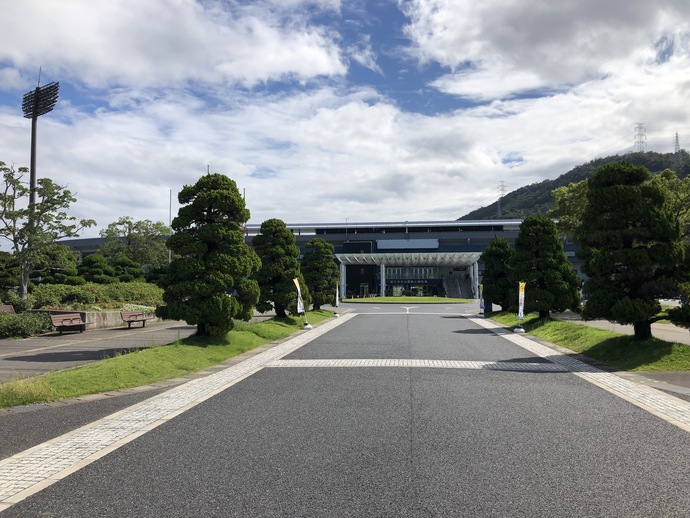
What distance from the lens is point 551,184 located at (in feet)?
425

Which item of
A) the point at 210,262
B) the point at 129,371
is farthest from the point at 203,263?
the point at 129,371

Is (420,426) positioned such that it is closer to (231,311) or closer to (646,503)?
(646,503)

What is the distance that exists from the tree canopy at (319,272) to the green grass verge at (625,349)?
18.6 m

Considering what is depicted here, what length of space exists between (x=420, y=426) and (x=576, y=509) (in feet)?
8.73

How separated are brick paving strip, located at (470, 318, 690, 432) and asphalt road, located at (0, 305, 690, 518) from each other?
277 mm

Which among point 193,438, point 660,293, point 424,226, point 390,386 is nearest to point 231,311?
point 390,386

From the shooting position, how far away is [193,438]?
6.31m

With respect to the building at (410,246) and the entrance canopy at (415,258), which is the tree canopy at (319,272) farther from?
the building at (410,246)

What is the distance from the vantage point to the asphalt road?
430 centimetres

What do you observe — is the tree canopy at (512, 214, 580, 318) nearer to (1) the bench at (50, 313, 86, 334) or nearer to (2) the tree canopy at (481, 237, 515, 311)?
(2) the tree canopy at (481, 237, 515, 311)

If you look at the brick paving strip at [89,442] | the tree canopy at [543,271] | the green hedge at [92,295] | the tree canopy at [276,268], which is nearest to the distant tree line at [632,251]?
the tree canopy at [543,271]

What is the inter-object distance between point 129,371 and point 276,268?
46.1ft

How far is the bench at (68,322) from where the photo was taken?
64.7 ft

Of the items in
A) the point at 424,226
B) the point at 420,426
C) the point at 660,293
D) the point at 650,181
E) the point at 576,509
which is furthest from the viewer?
the point at 424,226
